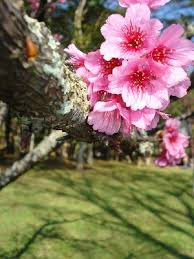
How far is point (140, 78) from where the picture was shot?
126cm

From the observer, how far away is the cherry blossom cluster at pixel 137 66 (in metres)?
1.22

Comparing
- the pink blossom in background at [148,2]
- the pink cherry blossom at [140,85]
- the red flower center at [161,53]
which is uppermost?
the pink blossom in background at [148,2]

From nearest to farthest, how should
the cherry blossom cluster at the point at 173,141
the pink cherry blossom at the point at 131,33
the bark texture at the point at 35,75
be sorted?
the bark texture at the point at 35,75
the pink cherry blossom at the point at 131,33
the cherry blossom cluster at the point at 173,141

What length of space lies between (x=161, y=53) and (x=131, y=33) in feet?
0.31

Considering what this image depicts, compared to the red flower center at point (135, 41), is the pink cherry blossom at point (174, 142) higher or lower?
lower

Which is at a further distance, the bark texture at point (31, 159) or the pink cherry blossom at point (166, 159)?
the bark texture at point (31, 159)

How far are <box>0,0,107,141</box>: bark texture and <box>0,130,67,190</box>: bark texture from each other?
197 centimetres

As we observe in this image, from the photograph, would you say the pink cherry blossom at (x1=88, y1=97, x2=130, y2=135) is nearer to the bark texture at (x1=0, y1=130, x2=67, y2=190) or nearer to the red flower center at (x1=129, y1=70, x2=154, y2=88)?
the red flower center at (x1=129, y1=70, x2=154, y2=88)

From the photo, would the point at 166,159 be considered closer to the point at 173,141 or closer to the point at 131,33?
the point at 173,141

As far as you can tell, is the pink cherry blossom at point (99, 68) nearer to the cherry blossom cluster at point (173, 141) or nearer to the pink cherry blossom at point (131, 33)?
the pink cherry blossom at point (131, 33)

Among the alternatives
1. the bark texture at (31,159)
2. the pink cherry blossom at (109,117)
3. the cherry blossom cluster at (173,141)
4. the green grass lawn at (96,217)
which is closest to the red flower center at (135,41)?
the pink cherry blossom at (109,117)

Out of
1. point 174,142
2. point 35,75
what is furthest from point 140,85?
point 174,142

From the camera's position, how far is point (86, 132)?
1425mm

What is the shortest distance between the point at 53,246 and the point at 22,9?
23.2 ft
